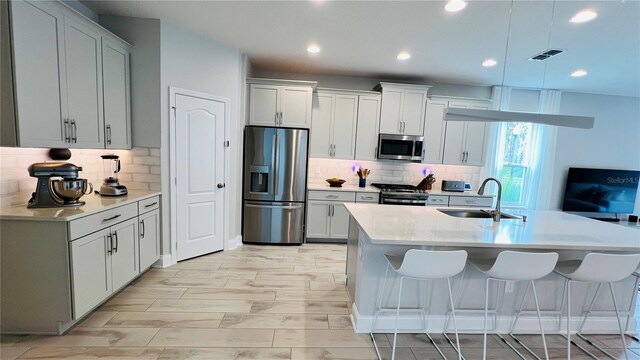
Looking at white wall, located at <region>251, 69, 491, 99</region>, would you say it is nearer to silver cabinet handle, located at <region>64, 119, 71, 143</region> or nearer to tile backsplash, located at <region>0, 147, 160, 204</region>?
tile backsplash, located at <region>0, 147, 160, 204</region>

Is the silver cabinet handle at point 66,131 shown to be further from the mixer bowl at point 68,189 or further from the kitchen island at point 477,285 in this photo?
the kitchen island at point 477,285

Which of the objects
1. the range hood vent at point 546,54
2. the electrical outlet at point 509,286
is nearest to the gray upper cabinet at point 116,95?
the electrical outlet at point 509,286

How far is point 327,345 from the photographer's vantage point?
209 centimetres

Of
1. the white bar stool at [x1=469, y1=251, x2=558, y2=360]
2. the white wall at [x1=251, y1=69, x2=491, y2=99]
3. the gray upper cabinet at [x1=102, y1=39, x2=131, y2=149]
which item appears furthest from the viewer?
the white wall at [x1=251, y1=69, x2=491, y2=99]

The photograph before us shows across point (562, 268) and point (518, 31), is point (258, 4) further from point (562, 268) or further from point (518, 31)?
point (562, 268)

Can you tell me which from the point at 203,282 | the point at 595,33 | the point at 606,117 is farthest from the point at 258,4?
the point at 606,117

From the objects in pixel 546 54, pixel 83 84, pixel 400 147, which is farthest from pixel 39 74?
pixel 546 54

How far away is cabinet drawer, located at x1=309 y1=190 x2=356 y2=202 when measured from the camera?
430cm

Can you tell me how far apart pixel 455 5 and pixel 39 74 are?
10.7 ft

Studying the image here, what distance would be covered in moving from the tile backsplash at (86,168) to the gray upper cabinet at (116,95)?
228 mm

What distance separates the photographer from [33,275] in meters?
1.98

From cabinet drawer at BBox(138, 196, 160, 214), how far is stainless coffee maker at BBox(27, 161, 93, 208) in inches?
22.4

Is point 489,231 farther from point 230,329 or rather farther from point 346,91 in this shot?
point 346,91

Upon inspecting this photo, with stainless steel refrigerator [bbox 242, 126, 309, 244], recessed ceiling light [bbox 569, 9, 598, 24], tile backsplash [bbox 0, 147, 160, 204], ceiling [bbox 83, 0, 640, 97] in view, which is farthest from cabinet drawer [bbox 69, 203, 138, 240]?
recessed ceiling light [bbox 569, 9, 598, 24]
